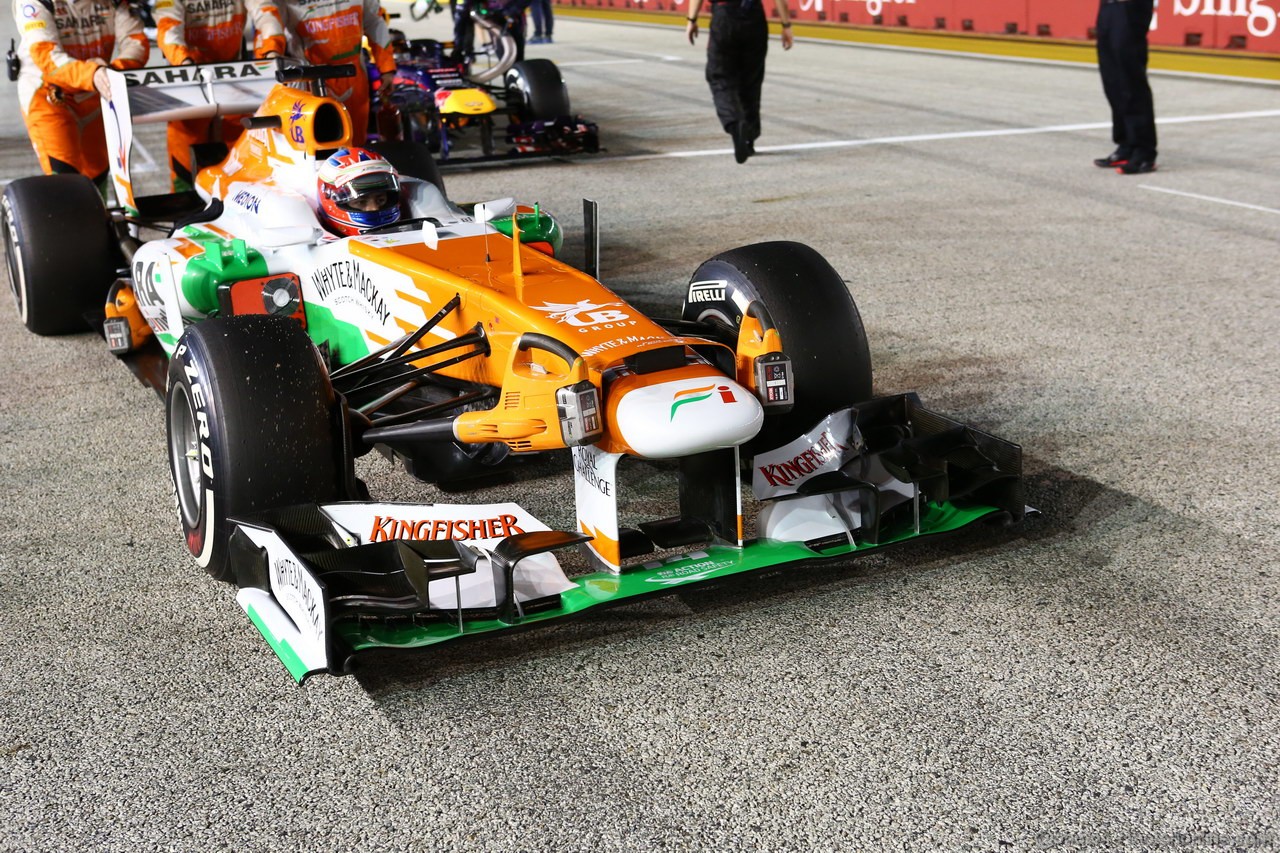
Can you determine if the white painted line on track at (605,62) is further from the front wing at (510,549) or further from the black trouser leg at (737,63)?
the front wing at (510,549)

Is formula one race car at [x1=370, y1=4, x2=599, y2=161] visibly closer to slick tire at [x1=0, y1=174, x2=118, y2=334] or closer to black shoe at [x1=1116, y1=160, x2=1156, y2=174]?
black shoe at [x1=1116, y1=160, x2=1156, y2=174]

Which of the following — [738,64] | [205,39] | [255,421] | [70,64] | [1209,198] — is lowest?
[1209,198]

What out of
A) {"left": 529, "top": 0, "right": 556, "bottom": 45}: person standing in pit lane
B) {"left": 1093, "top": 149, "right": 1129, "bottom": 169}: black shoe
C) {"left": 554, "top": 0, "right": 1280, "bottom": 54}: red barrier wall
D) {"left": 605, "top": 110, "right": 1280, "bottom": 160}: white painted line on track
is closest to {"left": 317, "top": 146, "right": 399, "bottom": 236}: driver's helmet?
{"left": 605, "top": 110, "right": 1280, "bottom": 160}: white painted line on track

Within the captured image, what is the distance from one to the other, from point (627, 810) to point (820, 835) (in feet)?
1.40

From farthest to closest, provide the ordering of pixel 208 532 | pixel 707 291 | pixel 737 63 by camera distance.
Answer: pixel 737 63
pixel 707 291
pixel 208 532

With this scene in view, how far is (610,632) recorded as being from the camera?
3.79m

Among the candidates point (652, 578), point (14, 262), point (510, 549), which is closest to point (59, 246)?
point (14, 262)

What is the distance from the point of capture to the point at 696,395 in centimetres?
374

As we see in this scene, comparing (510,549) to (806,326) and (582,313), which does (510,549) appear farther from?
(806,326)

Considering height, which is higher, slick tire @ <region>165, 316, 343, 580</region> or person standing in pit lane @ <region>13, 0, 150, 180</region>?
person standing in pit lane @ <region>13, 0, 150, 180</region>

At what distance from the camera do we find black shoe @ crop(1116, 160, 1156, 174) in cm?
1072

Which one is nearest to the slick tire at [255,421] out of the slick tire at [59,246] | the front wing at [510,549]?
the front wing at [510,549]

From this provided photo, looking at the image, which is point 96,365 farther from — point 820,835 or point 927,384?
point 820,835

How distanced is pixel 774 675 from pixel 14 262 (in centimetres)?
511
